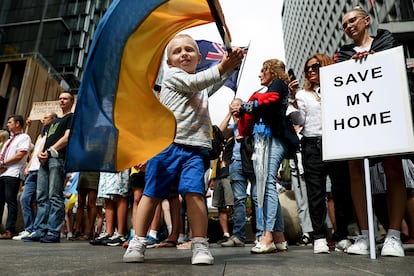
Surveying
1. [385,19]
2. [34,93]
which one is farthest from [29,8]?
[385,19]

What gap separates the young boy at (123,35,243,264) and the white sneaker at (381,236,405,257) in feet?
4.43

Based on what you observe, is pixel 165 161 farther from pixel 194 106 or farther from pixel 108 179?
pixel 108 179

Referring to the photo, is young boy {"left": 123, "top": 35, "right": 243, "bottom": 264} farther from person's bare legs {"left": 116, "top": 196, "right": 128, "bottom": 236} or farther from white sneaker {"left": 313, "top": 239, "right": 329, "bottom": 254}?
person's bare legs {"left": 116, "top": 196, "right": 128, "bottom": 236}

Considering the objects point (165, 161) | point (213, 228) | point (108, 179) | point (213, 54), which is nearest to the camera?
point (165, 161)

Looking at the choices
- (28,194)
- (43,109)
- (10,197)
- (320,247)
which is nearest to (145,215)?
(320,247)

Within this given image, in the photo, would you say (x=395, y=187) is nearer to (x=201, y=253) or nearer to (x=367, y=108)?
(x=367, y=108)

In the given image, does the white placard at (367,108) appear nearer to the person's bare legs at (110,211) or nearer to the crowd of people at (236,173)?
the crowd of people at (236,173)

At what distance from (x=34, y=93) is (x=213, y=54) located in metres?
16.9

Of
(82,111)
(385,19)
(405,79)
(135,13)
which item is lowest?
(82,111)

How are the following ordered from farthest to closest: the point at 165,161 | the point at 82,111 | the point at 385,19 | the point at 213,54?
the point at 385,19, the point at 213,54, the point at 82,111, the point at 165,161

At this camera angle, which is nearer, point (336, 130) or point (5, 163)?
point (336, 130)

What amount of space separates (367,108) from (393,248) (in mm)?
1020

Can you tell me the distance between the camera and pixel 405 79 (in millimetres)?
2441

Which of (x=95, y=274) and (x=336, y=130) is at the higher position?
(x=336, y=130)
